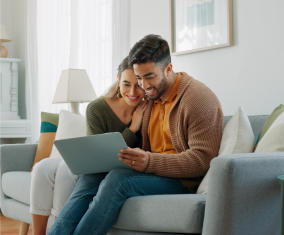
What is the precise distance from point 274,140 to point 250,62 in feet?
3.44

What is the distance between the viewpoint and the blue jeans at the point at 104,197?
1830 mm

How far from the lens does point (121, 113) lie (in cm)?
238

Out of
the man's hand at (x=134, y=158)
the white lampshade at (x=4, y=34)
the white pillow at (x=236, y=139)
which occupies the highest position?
the white lampshade at (x=4, y=34)

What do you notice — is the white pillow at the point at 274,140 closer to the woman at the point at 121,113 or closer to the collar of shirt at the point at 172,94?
the collar of shirt at the point at 172,94

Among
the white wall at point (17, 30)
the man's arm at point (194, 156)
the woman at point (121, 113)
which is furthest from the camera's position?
the white wall at point (17, 30)

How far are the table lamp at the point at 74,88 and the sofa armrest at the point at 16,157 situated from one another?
1.74ft

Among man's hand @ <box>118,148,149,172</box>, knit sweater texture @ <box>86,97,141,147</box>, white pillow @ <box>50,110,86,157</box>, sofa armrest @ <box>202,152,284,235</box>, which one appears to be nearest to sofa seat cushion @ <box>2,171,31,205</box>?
white pillow @ <box>50,110,86,157</box>

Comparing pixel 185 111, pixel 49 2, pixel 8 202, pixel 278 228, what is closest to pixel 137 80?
pixel 185 111

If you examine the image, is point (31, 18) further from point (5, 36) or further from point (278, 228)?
point (278, 228)

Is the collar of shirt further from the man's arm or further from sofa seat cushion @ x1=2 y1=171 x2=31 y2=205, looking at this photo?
sofa seat cushion @ x1=2 y1=171 x2=31 y2=205

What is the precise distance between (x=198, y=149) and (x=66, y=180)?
699 millimetres

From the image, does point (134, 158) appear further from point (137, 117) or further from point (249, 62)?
point (249, 62)

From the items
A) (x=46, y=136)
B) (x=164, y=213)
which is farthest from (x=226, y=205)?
(x=46, y=136)

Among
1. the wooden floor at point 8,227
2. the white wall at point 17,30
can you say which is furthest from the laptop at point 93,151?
the white wall at point 17,30
